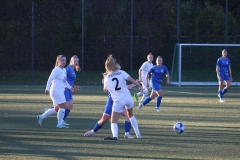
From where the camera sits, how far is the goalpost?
3088cm

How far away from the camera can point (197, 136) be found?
11.6m

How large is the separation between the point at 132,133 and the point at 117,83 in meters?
1.71

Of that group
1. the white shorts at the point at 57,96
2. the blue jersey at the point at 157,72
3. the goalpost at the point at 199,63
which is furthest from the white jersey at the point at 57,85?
the goalpost at the point at 199,63

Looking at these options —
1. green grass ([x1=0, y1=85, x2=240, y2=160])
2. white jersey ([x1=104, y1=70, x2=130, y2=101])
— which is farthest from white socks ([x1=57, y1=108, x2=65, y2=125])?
white jersey ([x1=104, y1=70, x2=130, y2=101])

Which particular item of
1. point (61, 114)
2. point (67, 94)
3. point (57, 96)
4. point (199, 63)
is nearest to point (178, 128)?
point (61, 114)

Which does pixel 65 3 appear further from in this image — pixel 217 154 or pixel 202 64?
pixel 217 154

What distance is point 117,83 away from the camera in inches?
426

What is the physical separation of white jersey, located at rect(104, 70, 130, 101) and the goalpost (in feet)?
64.7

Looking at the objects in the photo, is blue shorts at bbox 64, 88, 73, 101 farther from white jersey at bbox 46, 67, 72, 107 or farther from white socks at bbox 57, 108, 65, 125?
white socks at bbox 57, 108, 65, 125

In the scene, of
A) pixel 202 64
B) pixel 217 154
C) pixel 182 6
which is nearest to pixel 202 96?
pixel 202 64

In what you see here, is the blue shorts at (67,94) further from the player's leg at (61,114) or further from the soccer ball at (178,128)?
the soccer ball at (178,128)

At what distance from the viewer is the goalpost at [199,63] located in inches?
1216

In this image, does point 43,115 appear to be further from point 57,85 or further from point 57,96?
point 57,85

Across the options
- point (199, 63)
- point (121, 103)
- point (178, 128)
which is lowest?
point (178, 128)
